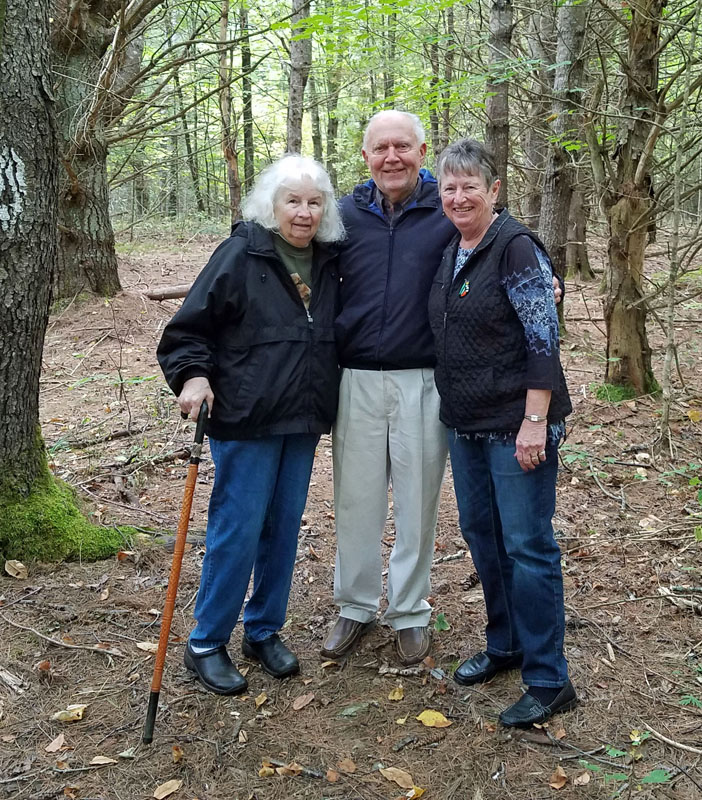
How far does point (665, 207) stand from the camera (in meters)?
5.90

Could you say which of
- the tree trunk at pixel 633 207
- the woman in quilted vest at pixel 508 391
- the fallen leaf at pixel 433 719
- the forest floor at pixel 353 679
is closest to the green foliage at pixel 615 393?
the tree trunk at pixel 633 207

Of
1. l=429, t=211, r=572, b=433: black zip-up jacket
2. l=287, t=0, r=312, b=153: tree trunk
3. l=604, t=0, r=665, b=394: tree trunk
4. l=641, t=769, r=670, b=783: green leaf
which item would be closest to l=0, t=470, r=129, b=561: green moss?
l=429, t=211, r=572, b=433: black zip-up jacket

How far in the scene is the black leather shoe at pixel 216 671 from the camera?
308cm

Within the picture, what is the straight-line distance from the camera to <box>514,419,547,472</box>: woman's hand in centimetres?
263

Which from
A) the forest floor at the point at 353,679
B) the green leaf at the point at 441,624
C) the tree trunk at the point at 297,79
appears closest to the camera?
the forest floor at the point at 353,679

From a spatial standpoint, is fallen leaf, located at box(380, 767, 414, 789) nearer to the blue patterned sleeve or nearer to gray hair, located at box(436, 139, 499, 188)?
the blue patterned sleeve

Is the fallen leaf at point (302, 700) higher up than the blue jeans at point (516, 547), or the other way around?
the blue jeans at point (516, 547)

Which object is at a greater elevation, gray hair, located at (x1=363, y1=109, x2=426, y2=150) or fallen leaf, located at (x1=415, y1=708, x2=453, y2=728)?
gray hair, located at (x1=363, y1=109, x2=426, y2=150)

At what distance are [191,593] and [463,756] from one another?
70.7 inches

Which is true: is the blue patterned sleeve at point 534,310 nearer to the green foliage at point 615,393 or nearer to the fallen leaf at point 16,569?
the fallen leaf at point 16,569

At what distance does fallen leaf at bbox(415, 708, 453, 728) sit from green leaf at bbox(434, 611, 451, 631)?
26.4 inches

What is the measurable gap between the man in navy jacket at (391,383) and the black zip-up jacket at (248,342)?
28cm

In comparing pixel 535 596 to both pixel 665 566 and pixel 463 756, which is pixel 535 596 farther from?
pixel 665 566

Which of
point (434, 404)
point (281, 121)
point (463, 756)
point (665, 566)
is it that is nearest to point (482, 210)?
point (434, 404)
